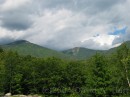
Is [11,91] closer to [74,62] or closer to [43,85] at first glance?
[43,85]

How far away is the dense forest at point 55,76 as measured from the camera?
94.8m

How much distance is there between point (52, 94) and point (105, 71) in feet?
106

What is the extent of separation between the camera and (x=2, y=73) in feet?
352

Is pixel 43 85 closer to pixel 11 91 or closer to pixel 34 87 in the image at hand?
pixel 34 87

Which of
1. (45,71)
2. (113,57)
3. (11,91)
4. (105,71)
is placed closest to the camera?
(105,71)

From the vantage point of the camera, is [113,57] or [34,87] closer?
[113,57]

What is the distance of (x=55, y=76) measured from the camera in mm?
115500

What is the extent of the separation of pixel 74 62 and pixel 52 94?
18.8m

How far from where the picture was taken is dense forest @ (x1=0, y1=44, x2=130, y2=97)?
94838mm

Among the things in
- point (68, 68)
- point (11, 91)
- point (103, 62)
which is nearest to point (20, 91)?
point (11, 91)

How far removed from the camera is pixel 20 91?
111 meters

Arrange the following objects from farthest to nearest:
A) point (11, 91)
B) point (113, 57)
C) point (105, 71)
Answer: point (11, 91) → point (113, 57) → point (105, 71)

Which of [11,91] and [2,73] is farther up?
[2,73]

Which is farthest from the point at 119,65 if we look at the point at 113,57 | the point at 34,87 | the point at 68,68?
the point at 34,87
